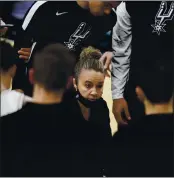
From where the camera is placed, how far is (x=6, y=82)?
513 cm

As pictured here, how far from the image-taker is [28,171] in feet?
16.7

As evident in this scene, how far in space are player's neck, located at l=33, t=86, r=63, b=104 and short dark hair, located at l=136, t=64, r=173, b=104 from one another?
904 mm

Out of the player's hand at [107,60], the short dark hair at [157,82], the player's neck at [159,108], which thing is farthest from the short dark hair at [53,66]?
the player's neck at [159,108]

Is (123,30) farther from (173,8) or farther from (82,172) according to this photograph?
(82,172)

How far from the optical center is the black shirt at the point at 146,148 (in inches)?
204

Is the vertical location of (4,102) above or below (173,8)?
below

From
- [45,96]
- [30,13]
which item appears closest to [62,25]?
[30,13]

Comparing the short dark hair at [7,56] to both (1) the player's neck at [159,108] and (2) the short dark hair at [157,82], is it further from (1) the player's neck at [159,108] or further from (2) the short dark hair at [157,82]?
(1) the player's neck at [159,108]

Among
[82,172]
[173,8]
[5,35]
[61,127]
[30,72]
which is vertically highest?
[173,8]

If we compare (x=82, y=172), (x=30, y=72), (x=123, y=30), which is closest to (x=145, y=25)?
(x=123, y=30)

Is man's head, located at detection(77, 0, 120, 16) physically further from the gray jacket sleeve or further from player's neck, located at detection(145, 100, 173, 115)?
player's neck, located at detection(145, 100, 173, 115)

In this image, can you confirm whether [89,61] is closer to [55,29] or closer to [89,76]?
[89,76]

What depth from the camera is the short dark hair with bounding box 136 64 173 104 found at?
518cm

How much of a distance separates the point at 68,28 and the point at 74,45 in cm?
20
